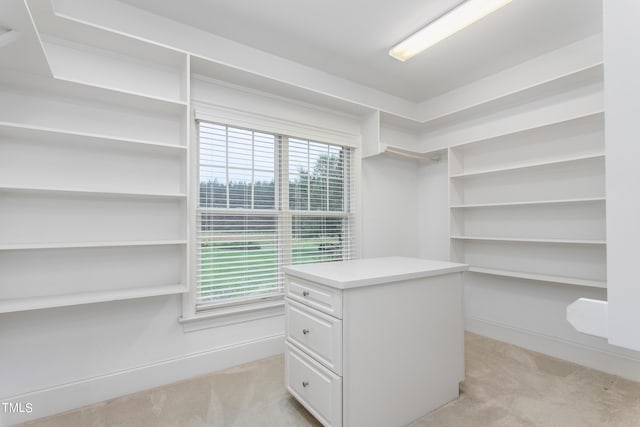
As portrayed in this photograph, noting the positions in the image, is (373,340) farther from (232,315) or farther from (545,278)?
(545,278)

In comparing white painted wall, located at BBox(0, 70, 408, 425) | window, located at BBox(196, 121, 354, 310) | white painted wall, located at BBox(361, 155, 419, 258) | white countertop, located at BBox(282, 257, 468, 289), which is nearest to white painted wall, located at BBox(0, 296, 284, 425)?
white painted wall, located at BBox(0, 70, 408, 425)

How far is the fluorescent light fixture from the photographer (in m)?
1.97

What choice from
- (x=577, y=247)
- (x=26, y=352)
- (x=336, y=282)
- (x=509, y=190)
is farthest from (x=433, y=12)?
(x=26, y=352)

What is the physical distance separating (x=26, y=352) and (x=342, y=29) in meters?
3.03

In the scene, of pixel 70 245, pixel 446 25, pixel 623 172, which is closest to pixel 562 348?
Result: pixel 446 25

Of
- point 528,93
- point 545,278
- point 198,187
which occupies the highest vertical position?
point 528,93

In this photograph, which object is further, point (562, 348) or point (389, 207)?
point (389, 207)

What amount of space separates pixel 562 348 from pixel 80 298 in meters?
3.62

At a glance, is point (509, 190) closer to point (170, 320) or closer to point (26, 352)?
point (170, 320)

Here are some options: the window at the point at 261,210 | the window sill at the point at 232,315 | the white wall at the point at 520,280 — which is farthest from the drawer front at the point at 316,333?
the white wall at the point at 520,280

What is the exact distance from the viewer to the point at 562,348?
103 inches

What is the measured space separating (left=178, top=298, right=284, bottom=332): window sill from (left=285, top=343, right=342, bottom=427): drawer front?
0.70 metres

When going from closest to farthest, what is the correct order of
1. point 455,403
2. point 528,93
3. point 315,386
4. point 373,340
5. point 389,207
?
point 373,340, point 315,386, point 455,403, point 528,93, point 389,207

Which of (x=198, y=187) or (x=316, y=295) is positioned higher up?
(x=198, y=187)
